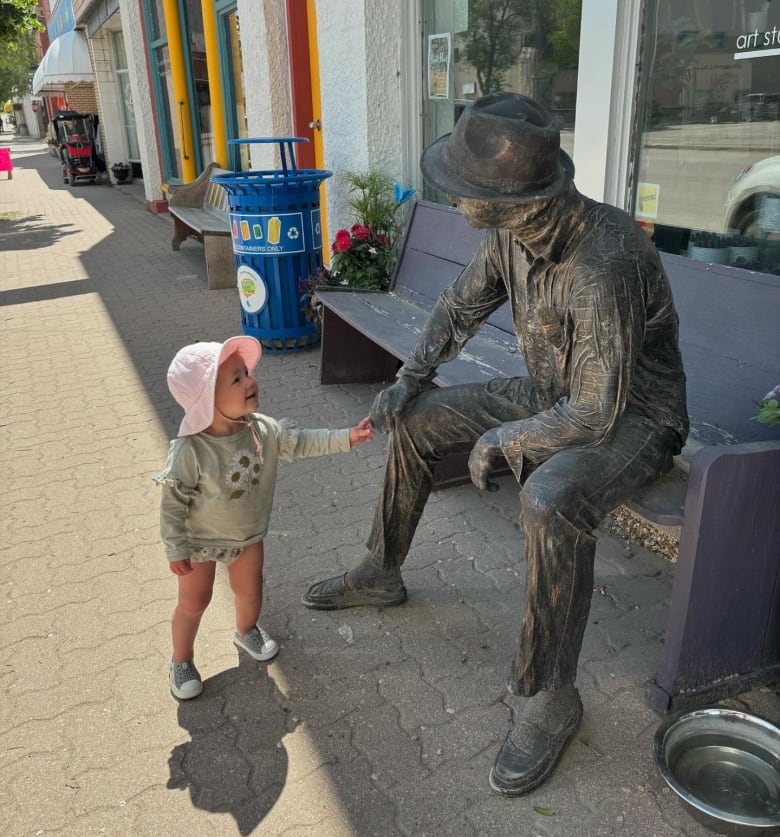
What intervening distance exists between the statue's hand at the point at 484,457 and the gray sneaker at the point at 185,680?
109 centimetres

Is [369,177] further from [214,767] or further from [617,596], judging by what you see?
[214,767]

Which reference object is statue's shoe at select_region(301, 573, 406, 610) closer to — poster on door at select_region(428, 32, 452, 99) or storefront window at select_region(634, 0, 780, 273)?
storefront window at select_region(634, 0, 780, 273)

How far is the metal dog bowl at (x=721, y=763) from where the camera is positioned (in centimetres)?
190

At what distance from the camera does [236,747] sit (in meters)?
2.23

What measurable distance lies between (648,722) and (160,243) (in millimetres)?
10242

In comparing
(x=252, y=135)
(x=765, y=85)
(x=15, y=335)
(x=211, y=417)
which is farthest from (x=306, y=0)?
(x=211, y=417)

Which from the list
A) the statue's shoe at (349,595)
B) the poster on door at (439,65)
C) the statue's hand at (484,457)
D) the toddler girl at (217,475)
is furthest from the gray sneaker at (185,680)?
the poster on door at (439,65)

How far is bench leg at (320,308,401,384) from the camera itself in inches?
195

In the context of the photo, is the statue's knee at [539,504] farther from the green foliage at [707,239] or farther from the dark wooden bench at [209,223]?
the dark wooden bench at [209,223]

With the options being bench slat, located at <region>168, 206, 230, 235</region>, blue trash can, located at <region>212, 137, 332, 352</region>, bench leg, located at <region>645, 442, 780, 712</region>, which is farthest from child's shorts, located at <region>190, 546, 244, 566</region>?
bench slat, located at <region>168, 206, 230, 235</region>

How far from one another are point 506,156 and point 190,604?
1.56 metres

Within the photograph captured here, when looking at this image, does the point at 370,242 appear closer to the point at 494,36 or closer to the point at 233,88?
the point at 494,36

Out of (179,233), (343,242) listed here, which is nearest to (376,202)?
(343,242)

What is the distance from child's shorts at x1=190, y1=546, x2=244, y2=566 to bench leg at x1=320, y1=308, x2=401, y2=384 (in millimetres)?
2741
